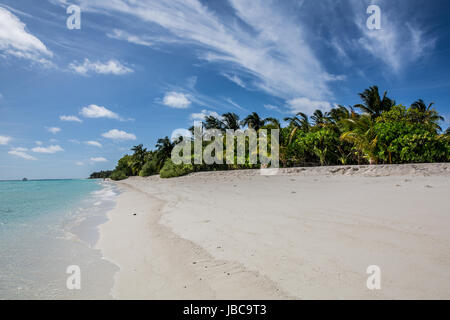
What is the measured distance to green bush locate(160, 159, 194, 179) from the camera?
93.2ft

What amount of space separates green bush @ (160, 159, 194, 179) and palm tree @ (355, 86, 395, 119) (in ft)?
71.3

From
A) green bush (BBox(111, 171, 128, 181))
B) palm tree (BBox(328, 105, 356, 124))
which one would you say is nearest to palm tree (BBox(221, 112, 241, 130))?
palm tree (BBox(328, 105, 356, 124))

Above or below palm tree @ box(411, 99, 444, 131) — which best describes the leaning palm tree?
below

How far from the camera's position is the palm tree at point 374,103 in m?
26.4

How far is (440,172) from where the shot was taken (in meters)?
8.96

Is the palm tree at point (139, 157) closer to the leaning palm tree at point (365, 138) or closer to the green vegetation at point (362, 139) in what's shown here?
the green vegetation at point (362, 139)

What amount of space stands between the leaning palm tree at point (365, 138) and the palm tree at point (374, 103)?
47.3 ft

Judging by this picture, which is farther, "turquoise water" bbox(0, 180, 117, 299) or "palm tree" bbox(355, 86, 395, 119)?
"palm tree" bbox(355, 86, 395, 119)

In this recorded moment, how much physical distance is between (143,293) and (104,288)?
53 centimetres

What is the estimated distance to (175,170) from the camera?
2948 cm

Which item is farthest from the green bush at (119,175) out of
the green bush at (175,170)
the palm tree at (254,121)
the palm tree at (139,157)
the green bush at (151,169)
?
the palm tree at (254,121)

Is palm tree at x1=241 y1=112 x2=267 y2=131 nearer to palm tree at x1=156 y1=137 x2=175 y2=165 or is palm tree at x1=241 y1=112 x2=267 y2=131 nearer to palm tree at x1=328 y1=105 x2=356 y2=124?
palm tree at x1=328 y1=105 x2=356 y2=124

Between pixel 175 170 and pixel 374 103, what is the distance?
25.6 metres

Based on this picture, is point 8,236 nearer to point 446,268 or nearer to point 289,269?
point 289,269
